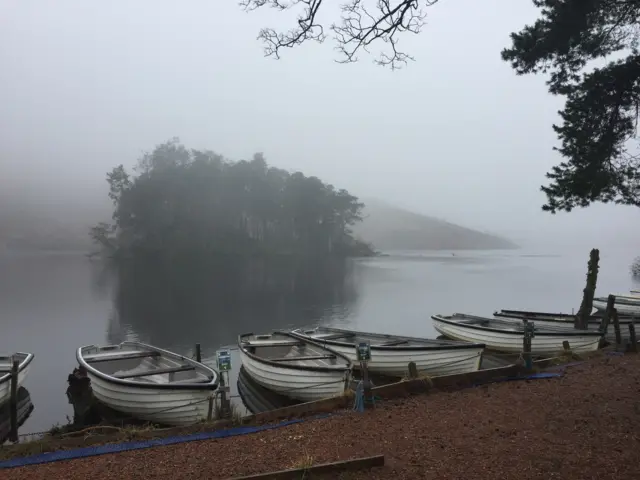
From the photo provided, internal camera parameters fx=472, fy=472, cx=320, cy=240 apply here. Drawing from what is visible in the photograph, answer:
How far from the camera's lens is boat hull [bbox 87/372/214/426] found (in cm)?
1024

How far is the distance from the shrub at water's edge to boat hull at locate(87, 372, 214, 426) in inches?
3969

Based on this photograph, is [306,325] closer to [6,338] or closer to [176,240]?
[6,338]

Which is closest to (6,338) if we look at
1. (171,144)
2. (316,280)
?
(316,280)

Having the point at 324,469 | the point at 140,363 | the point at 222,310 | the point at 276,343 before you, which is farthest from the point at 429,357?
the point at 222,310

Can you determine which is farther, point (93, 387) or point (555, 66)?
point (93, 387)

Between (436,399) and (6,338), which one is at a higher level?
(436,399)

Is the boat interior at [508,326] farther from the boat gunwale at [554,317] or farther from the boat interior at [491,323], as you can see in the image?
the boat gunwale at [554,317]

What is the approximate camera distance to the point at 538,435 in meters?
6.81

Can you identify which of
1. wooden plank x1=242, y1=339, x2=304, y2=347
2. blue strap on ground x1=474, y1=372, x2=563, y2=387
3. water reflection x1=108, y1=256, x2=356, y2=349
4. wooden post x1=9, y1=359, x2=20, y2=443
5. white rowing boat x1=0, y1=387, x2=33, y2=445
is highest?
blue strap on ground x1=474, y1=372, x2=563, y2=387

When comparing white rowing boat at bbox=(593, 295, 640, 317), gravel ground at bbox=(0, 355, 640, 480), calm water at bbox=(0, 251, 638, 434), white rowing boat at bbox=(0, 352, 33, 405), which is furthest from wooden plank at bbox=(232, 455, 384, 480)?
white rowing boat at bbox=(593, 295, 640, 317)

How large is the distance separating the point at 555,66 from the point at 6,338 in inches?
1160

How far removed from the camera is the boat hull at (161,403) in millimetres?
10242

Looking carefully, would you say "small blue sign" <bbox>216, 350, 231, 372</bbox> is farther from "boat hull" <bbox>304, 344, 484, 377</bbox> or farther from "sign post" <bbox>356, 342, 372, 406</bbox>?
"boat hull" <bbox>304, 344, 484, 377</bbox>

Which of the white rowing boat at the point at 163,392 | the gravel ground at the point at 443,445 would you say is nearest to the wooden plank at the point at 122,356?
the white rowing boat at the point at 163,392
